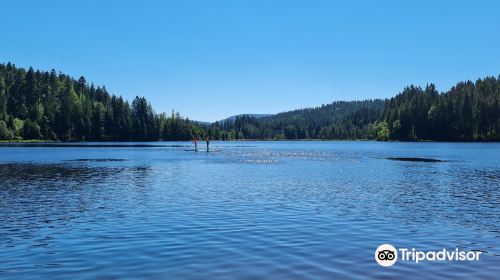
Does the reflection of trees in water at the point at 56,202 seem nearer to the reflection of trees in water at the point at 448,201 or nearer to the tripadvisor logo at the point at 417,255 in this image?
the tripadvisor logo at the point at 417,255

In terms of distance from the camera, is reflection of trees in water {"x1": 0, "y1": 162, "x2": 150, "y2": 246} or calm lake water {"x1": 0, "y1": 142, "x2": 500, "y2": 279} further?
reflection of trees in water {"x1": 0, "y1": 162, "x2": 150, "y2": 246}

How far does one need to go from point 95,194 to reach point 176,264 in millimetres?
24445

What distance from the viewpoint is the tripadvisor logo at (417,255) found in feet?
59.0

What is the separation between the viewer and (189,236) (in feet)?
73.5

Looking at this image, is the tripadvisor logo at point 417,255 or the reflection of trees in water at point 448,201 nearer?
the tripadvisor logo at point 417,255

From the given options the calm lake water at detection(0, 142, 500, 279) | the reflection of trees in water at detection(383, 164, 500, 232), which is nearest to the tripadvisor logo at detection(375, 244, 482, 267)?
the calm lake water at detection(0, 142, 500, 279)

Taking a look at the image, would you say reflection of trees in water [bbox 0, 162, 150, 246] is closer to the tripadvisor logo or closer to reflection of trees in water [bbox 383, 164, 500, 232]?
the tripadvisor logo

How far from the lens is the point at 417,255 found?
18.7 m

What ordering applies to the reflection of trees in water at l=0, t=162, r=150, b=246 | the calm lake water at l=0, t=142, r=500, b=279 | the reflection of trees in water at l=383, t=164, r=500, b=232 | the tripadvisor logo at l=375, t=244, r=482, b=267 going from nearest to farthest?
the calm lake water at l=0, t=142, r=500, b=279, the tripadvisor logo at l=375, t=244, r=482, b=267, the reflection of trees in water at l=0, t=162, r=150, b=246, the reflection of trees in water at l=383, t=164, r=500, b=232

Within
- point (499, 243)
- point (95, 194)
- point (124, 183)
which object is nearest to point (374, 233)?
point (499, 243)

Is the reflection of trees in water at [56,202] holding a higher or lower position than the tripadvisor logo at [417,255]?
higher

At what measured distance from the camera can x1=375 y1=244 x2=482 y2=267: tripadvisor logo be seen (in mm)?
17984

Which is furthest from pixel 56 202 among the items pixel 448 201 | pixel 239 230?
pixel 448 201

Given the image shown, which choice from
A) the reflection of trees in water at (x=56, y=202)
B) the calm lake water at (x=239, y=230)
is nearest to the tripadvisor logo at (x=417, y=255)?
the calm lake water at (x=239, y=230)
